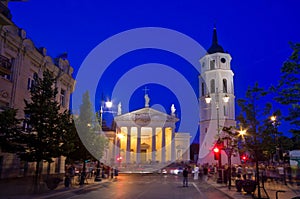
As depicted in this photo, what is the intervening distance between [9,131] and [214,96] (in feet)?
208

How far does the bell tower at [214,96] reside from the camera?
246ft

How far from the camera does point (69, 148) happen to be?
21422mm

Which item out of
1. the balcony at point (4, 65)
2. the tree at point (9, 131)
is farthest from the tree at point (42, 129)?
the balcony at point (4, 65)

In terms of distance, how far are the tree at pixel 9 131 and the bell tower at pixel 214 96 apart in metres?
58.8

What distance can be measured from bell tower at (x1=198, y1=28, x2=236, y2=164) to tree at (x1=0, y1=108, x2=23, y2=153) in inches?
2317

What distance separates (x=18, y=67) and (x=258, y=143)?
68.0ft

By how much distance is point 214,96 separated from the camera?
76.9 meters

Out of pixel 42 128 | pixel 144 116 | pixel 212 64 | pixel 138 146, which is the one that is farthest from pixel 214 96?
pixel 42 128

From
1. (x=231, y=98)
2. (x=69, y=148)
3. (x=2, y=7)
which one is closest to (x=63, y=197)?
(x=69, y=148)

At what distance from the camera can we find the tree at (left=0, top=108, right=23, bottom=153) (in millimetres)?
18359

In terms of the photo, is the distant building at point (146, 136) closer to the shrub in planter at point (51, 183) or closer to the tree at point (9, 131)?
the shrub in planter at point (51, 183)

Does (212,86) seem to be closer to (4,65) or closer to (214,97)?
(214,97)

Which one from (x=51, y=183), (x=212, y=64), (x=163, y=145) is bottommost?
(x=51, y=183)

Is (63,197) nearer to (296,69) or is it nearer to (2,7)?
(2,7)
